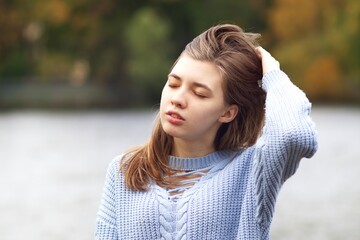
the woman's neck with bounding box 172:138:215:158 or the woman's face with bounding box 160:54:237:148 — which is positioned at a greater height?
the woman's face with bounding box 160:54:237:148

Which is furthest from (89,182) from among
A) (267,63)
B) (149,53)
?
(149,53)

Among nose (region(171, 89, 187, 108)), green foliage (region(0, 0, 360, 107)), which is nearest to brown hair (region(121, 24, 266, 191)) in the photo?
nose (region(171, 89, 187, 108))

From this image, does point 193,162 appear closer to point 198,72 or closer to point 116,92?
point 198,72

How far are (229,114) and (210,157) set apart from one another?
13 cm

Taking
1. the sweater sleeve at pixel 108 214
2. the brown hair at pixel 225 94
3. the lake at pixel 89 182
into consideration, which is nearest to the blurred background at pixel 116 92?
the lake at pixel 89 182

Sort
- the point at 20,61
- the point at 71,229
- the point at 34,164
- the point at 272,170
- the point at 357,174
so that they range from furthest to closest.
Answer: the point at 20,61 → the point at 34,164 → the point at 357,174 → the point at 71,229 → the point at 272,170

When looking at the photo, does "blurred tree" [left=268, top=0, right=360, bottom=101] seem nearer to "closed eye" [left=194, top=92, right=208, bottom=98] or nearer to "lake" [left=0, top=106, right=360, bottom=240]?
"lake" [left=0, top=106, right=360, bottom=240]

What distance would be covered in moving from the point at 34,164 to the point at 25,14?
3665 centimetres

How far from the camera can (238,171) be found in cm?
325

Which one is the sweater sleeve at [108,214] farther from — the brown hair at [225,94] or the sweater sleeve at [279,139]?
the sweater sleeve at [279,139]

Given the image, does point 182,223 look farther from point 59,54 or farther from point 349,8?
point 59,54

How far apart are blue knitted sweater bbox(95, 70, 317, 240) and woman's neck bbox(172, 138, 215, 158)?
21mm

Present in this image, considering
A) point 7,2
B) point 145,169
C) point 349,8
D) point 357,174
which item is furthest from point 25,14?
point 145,169

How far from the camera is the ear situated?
329cm
